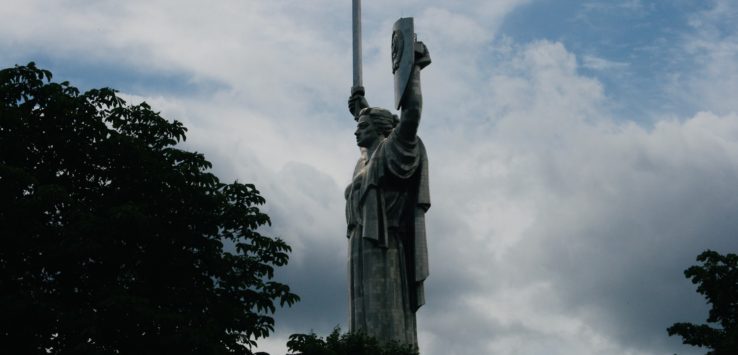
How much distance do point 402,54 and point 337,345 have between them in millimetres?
7751

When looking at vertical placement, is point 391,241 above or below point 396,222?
below

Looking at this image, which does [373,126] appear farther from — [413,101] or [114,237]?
[114,237]

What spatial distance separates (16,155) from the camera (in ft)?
76.0

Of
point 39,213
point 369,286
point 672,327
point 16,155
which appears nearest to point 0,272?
point 39,213

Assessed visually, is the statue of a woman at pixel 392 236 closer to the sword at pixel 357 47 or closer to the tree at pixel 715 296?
the sword at pixel 357 47

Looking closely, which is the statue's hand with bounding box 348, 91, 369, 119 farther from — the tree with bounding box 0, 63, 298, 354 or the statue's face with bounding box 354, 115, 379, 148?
the tree with bounding box 0, 63, 298, 354

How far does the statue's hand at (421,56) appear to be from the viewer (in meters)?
25.5

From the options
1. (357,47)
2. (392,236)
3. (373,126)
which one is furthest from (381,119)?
(392,236)

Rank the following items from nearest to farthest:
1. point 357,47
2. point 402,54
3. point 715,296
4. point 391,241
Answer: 1. point 402,54
2. point 391,241
3. point 357,47
4. point 715,296

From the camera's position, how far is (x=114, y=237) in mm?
21672

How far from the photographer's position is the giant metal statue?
25.4m

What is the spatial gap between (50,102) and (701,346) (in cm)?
2076

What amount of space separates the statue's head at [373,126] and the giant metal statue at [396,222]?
570mm

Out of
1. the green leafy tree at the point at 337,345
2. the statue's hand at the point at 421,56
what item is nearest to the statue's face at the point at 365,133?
the statue's hand at the point at 421,56
